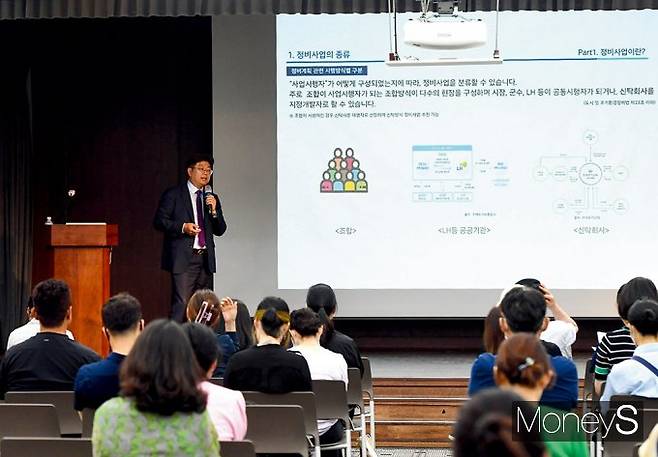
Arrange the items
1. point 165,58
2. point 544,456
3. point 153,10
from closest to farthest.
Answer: point 544,456
point 153,10
point 165,58

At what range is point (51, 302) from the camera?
15.4 feet

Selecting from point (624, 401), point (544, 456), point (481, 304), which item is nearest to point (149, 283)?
point (481, 304)

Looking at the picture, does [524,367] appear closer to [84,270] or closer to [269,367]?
[269,367]

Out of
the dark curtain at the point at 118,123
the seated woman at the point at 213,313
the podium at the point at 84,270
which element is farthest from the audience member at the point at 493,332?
the dark curtain at the point at 118,123

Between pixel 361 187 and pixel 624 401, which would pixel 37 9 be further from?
pixel 624 401

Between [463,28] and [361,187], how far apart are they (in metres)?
2.45

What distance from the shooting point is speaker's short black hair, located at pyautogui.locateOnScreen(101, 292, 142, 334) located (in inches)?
161

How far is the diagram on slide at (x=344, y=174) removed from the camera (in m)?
8.64

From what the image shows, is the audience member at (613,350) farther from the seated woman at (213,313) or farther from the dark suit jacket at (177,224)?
the dark suit jacket at (177,224)

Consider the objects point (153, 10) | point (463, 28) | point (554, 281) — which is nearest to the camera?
point (463, 28)

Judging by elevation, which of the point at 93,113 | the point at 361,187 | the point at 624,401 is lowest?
the point at 624,401

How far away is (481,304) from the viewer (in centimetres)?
856

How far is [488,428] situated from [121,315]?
2524 mm

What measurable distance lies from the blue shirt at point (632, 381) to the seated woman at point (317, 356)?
1398 mm
